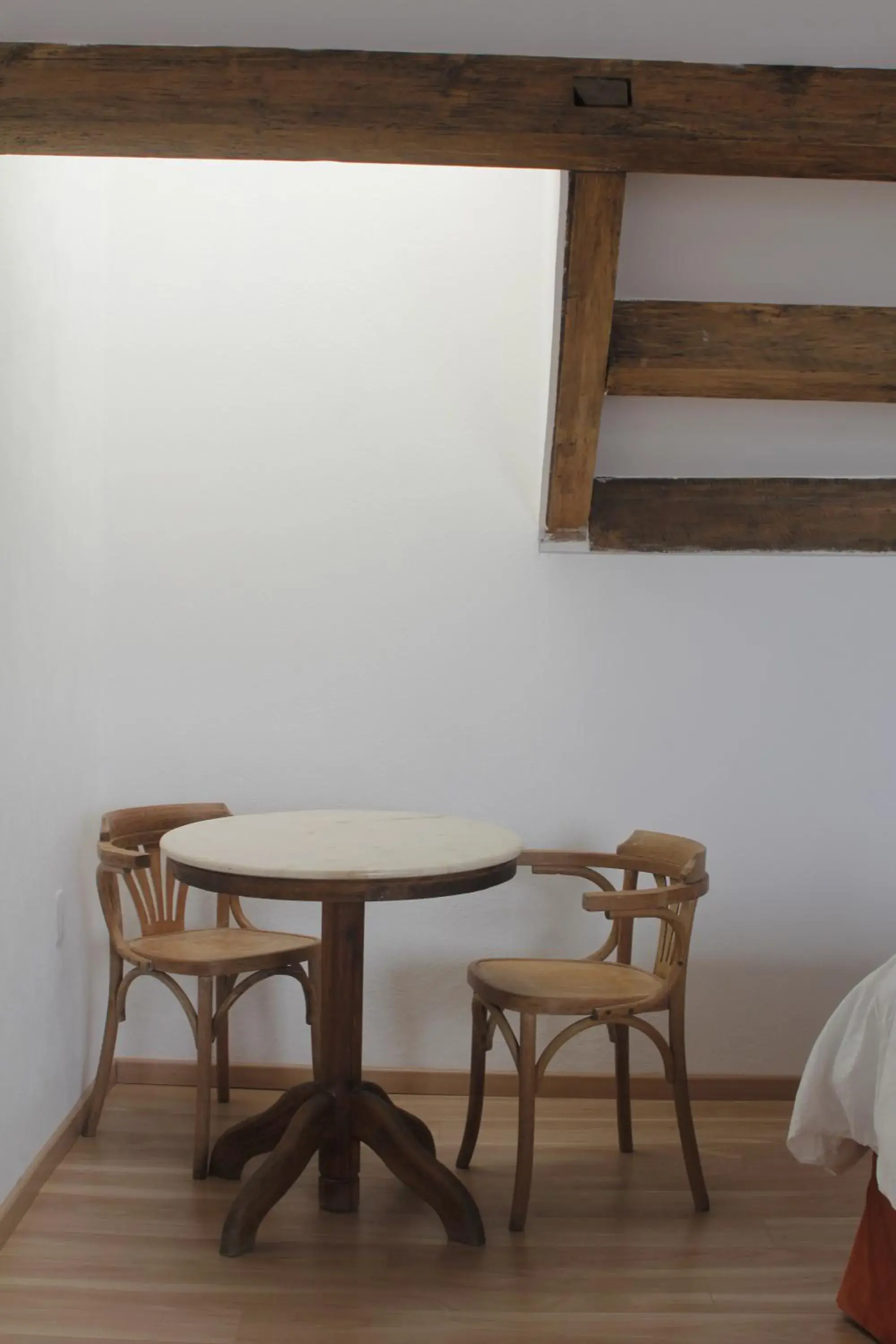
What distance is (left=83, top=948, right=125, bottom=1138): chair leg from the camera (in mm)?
3240

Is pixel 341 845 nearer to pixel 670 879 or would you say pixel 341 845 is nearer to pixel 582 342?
pixel 670 879

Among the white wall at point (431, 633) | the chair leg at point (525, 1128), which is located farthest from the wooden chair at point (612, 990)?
the white wall at point (431, 633)

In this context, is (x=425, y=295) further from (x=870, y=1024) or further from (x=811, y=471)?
(x=870, y=1024)

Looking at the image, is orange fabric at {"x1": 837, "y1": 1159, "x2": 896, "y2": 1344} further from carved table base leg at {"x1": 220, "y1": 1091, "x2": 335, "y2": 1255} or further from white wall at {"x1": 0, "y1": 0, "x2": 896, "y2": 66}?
white wall at {"x1": 0, "y1": 0, "x2": 896, "y2": 66}

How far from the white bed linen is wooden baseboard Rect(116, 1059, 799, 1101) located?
1166 millimetres

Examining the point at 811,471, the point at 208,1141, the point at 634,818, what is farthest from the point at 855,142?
the point at 208,1141

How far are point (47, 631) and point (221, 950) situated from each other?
0.88 metres

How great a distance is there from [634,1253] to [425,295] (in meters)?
2.52

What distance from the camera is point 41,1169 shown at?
2965mm

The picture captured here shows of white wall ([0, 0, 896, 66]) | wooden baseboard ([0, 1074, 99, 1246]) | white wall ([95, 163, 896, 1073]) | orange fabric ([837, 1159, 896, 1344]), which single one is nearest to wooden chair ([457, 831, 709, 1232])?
white wall ([95, 163, 896, 1073])

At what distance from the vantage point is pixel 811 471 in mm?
3613

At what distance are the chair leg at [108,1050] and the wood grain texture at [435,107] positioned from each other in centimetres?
191

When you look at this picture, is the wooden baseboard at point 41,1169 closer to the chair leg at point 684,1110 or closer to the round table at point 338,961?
the round table at point 338,961

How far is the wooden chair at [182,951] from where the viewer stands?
3049mm
